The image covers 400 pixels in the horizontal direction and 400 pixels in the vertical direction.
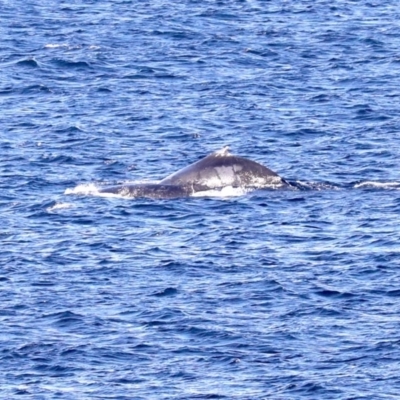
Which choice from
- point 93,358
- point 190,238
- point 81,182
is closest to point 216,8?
point 81,182

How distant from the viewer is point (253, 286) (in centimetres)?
3559

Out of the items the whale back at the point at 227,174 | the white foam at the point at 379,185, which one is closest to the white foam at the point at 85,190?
the whale back at the point at 227,174

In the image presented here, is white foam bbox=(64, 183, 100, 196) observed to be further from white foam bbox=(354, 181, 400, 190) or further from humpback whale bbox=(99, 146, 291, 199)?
white foam bbox=(354, 181, 400, 190)

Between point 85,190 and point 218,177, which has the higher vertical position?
point 218,177

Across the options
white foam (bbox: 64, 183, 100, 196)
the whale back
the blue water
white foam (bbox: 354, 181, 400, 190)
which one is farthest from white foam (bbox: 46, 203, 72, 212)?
white foam (bbox: 354, 181, 400, 190)

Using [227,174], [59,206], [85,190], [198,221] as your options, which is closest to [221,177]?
[227,174]

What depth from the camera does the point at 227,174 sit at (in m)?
44.2

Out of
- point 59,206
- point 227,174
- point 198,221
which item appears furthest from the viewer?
point 227,174

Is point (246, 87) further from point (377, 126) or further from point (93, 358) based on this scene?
point (93, 358)

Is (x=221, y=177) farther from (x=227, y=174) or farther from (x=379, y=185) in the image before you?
(x=379, y=185)

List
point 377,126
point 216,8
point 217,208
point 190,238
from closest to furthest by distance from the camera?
point 190,238
point 217,208
point 377,126
point 216,8

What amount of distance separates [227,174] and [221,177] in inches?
8.0

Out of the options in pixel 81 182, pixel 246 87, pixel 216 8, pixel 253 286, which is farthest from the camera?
pixel 216 8

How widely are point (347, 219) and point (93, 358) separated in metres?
11.6
